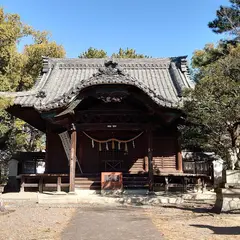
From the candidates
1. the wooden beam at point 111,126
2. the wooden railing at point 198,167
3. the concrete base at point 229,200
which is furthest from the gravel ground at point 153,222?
the wooden railing at point 198,167

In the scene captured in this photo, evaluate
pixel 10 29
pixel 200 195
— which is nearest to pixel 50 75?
pixel 10 29

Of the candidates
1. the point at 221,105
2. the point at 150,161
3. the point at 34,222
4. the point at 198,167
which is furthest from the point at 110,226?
the point at 198,167

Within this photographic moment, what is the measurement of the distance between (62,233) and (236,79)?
7116 mm

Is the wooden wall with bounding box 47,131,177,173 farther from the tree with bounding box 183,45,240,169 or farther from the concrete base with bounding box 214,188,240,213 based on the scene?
the concrete base with bounding box 214,188,240,213

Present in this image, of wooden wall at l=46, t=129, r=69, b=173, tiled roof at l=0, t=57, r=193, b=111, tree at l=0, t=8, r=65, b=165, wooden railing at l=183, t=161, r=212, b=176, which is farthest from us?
tree at l=0, t=8, r=65, b=165

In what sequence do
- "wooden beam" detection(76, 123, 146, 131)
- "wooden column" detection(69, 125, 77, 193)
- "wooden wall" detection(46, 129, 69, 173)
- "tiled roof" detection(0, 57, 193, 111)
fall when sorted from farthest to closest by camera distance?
"wooden wall" detection(46, 129, 69, 173), "wooden beam" detection(76, 123, 146, 131), "tiled roof" detection(0, 57, 193, 111), "wooden column" detection(69, 125, 77, 193)

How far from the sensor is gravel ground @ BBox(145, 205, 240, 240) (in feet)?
20.7

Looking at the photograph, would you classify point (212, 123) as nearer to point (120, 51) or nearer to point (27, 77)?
point (27, 77)

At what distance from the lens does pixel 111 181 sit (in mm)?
12969

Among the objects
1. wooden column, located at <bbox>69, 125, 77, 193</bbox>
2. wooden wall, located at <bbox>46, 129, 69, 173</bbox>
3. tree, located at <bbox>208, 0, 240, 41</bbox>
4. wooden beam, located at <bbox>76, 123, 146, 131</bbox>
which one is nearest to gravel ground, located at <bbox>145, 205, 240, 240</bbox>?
wooden column, located at <bbox>69, 125, 77, 193</bbox>

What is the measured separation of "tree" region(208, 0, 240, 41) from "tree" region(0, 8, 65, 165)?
46.5 feet

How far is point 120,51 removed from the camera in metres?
41.8

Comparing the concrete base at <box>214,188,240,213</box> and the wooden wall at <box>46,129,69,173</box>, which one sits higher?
the wooden wall at <box>46,129,69,173</box>

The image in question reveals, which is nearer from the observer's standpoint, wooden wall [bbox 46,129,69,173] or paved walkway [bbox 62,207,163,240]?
paved walkway [bbox 62,207,163,240]
